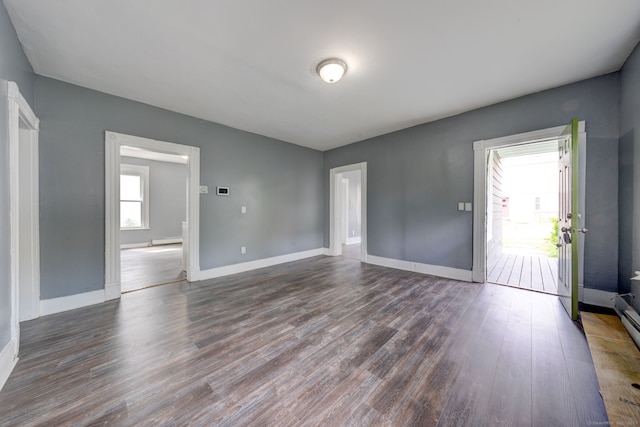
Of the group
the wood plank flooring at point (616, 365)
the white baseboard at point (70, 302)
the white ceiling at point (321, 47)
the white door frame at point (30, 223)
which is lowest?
the white baseboard at point (70, 302)

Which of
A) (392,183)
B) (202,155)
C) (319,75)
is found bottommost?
(392,183)

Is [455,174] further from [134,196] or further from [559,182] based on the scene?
[134,196]

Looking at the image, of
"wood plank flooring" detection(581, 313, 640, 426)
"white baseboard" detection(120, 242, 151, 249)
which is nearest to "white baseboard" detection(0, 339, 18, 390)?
"wood plank flooring" detection(581, 313, 640, 426)

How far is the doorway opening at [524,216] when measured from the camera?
401 cm

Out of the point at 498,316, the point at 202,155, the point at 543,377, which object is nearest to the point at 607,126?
the point at 498,316

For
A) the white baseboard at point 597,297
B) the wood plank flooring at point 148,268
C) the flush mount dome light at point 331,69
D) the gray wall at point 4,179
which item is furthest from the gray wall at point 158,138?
the white baseboard at point 597,297

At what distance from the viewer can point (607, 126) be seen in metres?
2.56

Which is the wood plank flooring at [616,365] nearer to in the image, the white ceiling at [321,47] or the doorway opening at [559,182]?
the doorway opening at [559,182]

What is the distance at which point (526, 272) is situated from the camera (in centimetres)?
407

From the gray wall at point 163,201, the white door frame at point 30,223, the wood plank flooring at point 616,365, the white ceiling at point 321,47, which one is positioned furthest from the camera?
the gray wall at point 163,201

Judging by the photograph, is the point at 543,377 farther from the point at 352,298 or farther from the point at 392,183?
the point at 392,183

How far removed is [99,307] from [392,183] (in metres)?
4.72

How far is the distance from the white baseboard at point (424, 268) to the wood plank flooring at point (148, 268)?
359cm

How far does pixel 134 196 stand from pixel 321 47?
7.53 metres
